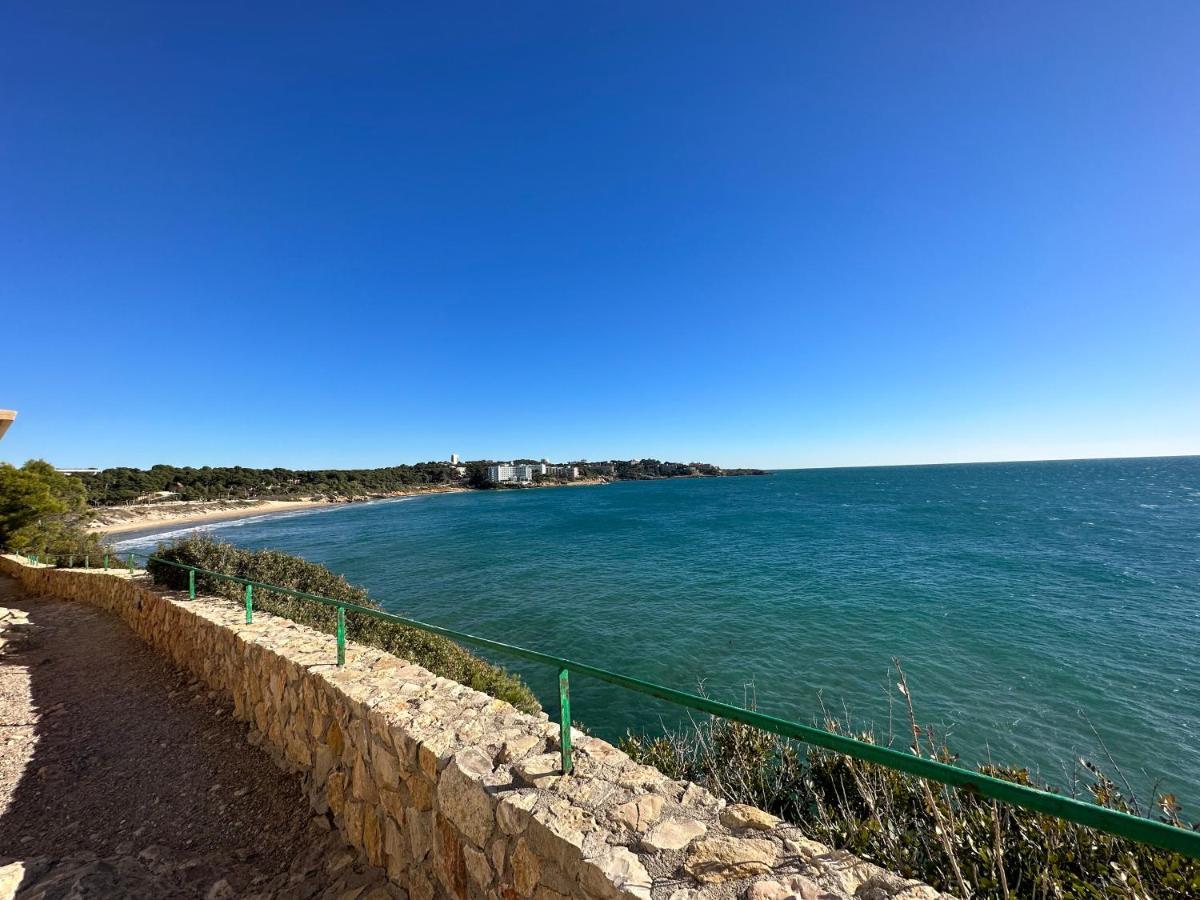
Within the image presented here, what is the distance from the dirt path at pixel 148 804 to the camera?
350 cm

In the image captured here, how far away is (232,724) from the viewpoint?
18.4 ft

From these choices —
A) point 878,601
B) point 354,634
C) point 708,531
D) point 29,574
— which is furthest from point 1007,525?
point 29,574

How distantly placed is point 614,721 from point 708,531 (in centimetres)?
3264

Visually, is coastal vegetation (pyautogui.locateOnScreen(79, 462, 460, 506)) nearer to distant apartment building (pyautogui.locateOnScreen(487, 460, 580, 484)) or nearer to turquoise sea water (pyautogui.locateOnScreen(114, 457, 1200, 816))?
distant apartment building (pyautogui.locateOnScreen(487, 460, 580, 484))

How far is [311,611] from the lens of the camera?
32.4 feet

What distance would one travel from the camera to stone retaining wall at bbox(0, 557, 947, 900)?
7.00 ft

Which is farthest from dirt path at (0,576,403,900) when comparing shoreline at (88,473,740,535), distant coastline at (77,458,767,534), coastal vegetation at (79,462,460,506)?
coastal vegetation at (79,462,460,506)

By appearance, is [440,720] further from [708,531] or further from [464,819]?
[708,531]

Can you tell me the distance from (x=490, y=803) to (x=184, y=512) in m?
89.6

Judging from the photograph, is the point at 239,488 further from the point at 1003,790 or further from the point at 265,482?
the point at 1003,790

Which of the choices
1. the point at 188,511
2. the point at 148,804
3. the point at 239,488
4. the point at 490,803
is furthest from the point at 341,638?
the point at 239,488

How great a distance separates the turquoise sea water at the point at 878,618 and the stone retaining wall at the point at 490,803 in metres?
5.29

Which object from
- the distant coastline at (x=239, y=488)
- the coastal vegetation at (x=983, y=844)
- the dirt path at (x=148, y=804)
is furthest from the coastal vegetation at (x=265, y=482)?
the coastal vegetation at (x=983, y=844)

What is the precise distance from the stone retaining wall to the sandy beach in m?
59.9
